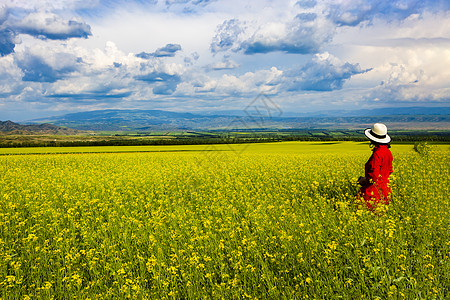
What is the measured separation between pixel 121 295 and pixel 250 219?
11.9 ft

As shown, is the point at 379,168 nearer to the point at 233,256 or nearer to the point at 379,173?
the point at 379,173

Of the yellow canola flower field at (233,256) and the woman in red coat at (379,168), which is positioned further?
the woman in red coat at (379,168)

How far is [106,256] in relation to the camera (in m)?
6.11

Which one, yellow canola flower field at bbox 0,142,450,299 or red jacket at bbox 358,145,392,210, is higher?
red jacket at bbox 358,145,392,210

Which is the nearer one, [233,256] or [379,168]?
[233,256]

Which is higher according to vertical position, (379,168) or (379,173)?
(379,168)

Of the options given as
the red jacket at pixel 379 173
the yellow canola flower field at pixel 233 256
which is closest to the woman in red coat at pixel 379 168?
Result: the red jacket at pixel 379 173

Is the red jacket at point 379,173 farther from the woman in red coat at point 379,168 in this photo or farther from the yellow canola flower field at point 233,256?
the yellow canola flower field at point 233,256

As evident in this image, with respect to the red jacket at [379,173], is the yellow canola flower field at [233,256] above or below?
below

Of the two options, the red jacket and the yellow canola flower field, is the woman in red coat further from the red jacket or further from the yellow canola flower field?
the yellow canola flower field

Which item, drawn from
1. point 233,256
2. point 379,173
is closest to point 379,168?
point 379,173

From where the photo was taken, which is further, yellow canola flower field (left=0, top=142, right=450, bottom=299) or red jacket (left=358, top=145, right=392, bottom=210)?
red jacket (left=358, top=145, right=392, bottom=210)

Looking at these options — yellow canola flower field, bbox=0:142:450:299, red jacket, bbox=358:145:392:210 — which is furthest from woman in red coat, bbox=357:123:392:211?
yellow canola flower field, bbox=0:142:450:299

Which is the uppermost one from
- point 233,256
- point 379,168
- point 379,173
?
point 379,168
